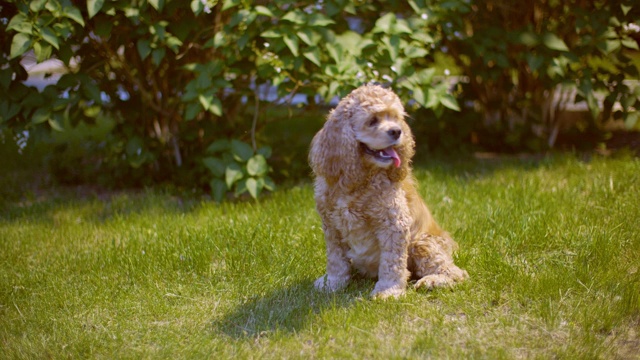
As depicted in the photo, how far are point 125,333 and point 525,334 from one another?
2.00 meters

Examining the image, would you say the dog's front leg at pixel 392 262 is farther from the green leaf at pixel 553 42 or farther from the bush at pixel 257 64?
the green leaf at pixel 553 42

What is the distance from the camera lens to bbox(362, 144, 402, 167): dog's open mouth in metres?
3.49

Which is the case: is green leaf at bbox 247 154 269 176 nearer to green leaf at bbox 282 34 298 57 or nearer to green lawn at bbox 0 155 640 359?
green lawn at bbox 0 155 640 359

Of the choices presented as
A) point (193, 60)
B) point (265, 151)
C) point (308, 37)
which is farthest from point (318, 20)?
point (193, 60)

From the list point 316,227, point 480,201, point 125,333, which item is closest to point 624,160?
point 480,201

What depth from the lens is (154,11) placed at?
5.22m

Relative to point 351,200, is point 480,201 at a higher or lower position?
lower

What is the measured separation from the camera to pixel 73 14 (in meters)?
4.75

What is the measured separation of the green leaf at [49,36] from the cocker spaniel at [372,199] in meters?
2.22

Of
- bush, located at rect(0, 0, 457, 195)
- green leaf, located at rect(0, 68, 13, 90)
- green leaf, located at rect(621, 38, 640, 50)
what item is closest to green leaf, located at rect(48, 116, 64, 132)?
bush, located at rect(0, 0, 457, 195)

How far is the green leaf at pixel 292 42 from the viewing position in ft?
15.9

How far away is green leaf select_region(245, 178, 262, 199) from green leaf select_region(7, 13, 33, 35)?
6.14 ft

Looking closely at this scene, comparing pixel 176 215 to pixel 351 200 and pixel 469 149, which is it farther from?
pixel 469 149

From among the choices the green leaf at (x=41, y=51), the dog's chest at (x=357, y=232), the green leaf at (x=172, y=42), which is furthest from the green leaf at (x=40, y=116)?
the dog's chest at (x=357, y=232)
